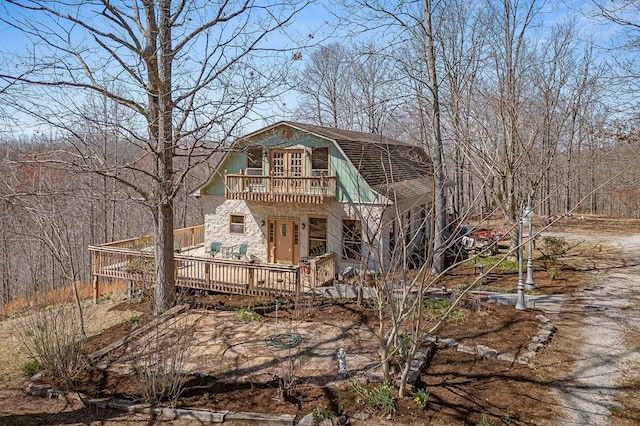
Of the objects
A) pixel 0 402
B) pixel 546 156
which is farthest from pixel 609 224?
pixel 0 402

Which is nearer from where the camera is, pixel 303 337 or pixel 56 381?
pixel 56 381

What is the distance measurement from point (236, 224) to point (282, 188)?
2.70m

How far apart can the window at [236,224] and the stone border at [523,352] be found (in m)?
10.1

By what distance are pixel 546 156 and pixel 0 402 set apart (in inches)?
560

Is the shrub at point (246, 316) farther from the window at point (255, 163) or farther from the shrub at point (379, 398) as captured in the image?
the window at point (255, 163)

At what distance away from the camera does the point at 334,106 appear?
103 feet

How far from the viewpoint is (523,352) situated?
711 cm

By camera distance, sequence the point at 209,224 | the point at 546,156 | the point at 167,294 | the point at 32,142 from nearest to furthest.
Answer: the point at 32,142 → the point at 167,294 → the point at 546,156 → the point at 209,224

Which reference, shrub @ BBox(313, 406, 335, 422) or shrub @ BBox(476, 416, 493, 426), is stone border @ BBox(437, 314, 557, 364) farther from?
shrub @ BBox(313, 406, 335, 422)

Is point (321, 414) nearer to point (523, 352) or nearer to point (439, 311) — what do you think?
point (523, 352)

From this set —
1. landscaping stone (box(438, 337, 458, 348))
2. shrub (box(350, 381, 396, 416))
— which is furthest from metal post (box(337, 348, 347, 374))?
landscaping stone (box(438, 337, 458, 348))

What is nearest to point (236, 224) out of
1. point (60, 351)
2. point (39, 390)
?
point (60, 351)

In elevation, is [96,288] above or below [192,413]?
above

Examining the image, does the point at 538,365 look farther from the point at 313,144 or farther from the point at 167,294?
the point at 313,144
